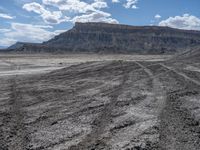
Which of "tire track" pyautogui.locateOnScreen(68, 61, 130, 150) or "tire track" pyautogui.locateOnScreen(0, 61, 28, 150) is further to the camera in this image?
"tire track" pyautogui.locateOnScreen(0, 61, 28, 150)

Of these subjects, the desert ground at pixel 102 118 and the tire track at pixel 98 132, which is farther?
the desert ground at pixel 102 118

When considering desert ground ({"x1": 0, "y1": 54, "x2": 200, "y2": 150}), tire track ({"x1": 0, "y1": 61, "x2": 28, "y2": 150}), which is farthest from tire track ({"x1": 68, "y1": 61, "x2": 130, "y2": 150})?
tire track ({"x1": 0, "y1": 61, "x2": 28, "y2": 150})

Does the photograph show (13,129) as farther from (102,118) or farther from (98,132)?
(102,118)

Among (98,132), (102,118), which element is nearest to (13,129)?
(98,132)

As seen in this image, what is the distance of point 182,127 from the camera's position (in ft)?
29.4

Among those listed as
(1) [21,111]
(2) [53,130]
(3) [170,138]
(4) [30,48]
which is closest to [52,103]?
(1) [21,111]

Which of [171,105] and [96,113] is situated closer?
[96,113]

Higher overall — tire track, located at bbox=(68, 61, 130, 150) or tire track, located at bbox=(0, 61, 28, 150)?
tire track, located at bbox=(68, 61, 130, 150)

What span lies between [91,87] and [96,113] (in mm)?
6034

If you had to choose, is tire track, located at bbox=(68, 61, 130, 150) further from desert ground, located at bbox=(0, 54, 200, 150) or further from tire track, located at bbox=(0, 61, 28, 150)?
tire track, located at bbox=(0, 61, 28, 150)

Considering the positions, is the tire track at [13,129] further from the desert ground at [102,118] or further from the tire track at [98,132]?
the tire track at [98,132]

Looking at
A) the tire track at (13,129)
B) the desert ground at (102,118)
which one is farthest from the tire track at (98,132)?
the tire track at (13,129)

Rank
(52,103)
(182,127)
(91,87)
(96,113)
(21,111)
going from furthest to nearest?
(91,87)
(52,103)
(21,111)
(96,113)
(182,127)

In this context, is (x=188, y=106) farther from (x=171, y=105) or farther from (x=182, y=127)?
(x=182, y=127)
